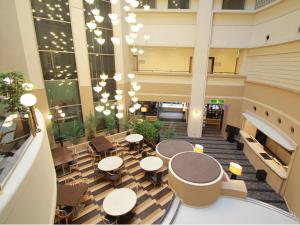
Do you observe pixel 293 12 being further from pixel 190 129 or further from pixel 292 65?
pixel 190 129

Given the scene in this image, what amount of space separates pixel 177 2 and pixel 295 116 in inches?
377

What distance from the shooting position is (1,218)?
172cm

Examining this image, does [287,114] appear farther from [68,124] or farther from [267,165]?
[68,124]

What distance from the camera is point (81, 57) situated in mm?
9133

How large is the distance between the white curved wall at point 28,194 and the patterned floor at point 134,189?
9.31 feet

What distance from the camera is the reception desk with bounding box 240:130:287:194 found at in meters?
7.30

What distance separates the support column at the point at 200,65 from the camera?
1005 centimetres

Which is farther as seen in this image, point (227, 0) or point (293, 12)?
point (227, 0)

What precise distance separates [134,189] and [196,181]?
3.84m

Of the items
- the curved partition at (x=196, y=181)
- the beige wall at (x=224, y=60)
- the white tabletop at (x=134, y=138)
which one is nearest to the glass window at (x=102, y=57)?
the white tabletop at (x=134, y=138)

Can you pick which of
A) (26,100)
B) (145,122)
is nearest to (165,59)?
(145,122)

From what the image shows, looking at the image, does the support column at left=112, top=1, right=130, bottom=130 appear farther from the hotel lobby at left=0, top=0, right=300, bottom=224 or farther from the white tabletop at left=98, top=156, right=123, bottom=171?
the white tabletop at left=98, top=156, right=123, bottom=171

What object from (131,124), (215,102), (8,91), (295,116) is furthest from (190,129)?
(8,91)

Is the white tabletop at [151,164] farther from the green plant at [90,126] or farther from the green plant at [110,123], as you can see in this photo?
the green plant at [90,126]
